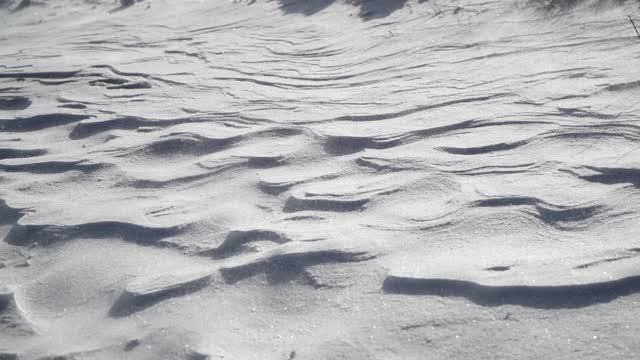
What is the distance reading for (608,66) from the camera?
10.2 ft

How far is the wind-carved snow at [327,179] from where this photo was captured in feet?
6.07

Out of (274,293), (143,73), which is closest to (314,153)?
(274,293)

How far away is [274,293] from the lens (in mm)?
1915

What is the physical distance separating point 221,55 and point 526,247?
9.93 ft

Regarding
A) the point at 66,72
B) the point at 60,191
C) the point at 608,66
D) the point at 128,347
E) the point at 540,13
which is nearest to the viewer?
the point at 128,347

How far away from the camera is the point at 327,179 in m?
2.53

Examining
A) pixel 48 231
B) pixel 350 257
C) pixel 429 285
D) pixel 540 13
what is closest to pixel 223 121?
pixel 48 231

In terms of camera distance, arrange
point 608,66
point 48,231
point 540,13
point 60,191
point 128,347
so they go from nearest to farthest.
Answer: point 128,347 < point 48,231 < point 60,191 < point 608,66 < point 540,13

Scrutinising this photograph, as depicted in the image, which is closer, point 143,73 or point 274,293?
point 274,293

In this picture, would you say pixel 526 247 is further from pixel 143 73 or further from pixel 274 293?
pixel 143 73

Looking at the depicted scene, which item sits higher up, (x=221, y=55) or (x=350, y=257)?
(x=221, y=55)

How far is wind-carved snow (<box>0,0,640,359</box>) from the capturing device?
1852mm

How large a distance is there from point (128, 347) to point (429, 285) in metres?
0.83

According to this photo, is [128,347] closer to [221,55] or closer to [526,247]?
[526,247]
